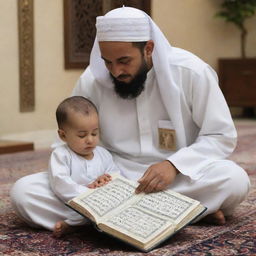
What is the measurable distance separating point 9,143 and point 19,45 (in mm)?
1348

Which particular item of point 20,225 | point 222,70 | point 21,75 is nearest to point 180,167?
point 20,225

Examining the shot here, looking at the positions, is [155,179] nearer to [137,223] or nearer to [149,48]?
[137,223]

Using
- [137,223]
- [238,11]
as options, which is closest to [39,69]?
[238,11]

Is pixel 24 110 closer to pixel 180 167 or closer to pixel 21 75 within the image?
pixel 21 75

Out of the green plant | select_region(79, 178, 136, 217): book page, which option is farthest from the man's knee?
the green plant

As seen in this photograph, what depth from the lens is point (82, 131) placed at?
Answer: 2.92 meters

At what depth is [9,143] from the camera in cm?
614

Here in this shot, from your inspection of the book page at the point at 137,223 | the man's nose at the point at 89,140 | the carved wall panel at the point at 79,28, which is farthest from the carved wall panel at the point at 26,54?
the book page at the point at 137,223

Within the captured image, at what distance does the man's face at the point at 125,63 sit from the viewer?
2977mm

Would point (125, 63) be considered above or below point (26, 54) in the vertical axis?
above

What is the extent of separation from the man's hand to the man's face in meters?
0.45

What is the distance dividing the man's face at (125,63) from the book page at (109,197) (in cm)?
49

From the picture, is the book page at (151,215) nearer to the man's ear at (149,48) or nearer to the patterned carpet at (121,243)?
the patterned carpet at (121,243)

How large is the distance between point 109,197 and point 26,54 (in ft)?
14.9
